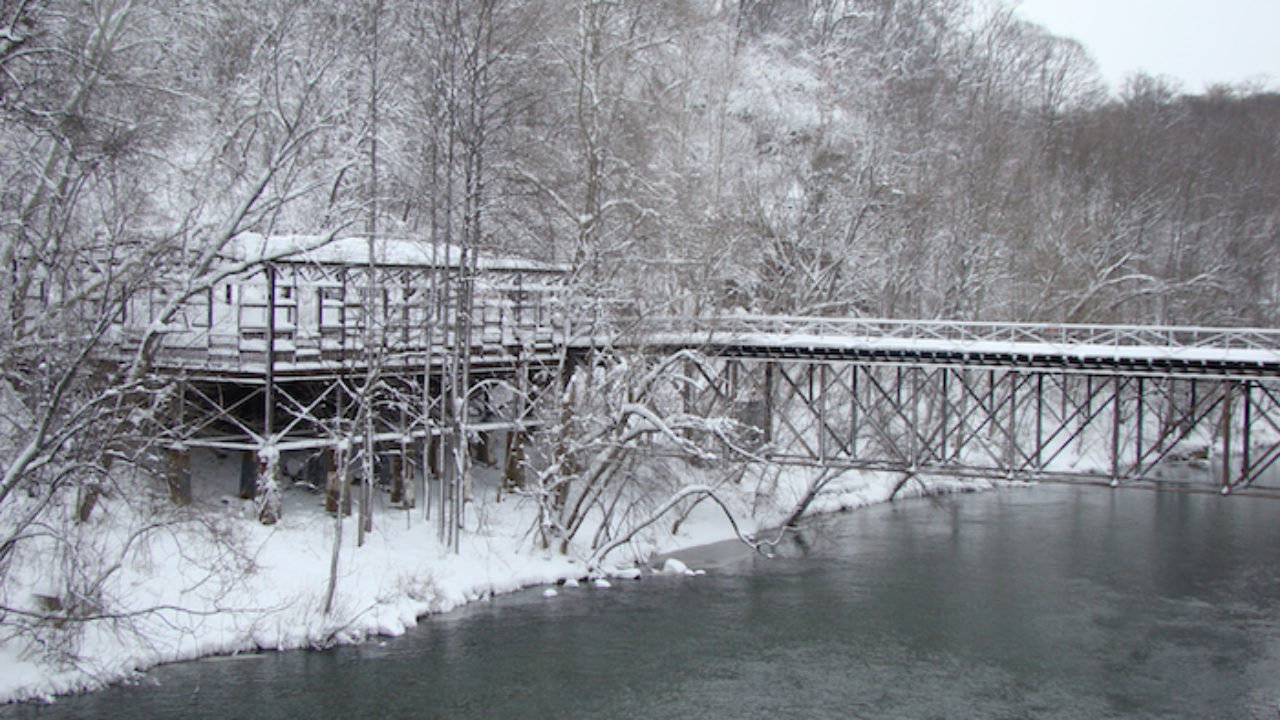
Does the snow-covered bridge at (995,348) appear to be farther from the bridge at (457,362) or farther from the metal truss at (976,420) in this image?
the metal truss at (976,420)

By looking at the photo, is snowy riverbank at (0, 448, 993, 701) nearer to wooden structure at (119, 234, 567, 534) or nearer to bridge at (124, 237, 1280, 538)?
bridge at (124, 237, 1280, 538)

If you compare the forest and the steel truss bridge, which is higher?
the forest

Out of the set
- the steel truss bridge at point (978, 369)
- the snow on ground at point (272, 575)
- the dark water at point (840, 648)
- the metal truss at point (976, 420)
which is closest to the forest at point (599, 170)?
the snow on ground at point (272, 575)

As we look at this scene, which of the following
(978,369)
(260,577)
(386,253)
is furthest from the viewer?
(978,369)

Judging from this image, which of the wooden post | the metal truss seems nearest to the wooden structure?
the wooden post

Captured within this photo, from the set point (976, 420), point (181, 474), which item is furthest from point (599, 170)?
point (976, 420)

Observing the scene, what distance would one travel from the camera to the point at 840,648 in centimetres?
2170

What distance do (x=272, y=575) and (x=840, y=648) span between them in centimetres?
1054

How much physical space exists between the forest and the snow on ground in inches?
37.7

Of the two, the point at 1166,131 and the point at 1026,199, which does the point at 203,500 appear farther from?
the point at 1166,131

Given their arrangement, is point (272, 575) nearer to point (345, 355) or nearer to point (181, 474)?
point (181, 474)

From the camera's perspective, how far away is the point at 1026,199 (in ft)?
176

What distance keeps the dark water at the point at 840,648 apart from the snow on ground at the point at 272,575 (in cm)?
49

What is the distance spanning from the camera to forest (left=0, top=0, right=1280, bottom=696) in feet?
51.7
